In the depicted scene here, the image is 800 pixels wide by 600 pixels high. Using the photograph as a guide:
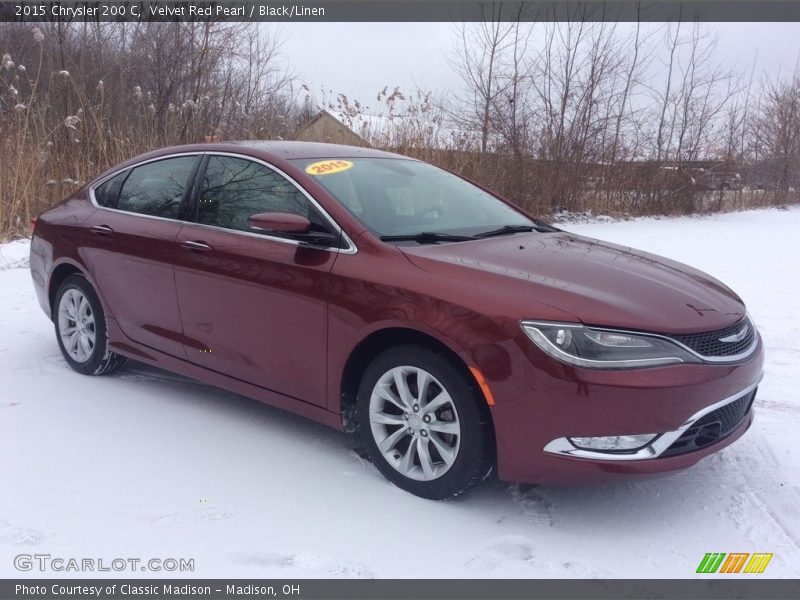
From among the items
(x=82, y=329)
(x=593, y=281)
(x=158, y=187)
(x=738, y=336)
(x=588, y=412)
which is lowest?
(x=82, y=329)

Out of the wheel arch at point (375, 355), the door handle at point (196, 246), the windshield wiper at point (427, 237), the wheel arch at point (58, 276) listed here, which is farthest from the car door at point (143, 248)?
the windshield wiper at point (427, 237)

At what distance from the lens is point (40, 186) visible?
992cm

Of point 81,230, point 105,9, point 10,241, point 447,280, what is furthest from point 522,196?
point 447,280

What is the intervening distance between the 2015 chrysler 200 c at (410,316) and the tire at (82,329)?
0.6 inches

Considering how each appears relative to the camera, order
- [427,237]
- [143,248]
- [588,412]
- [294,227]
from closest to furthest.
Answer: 1. [588,412]
2. [294,227]
3. [427,237]
4. [143,248]

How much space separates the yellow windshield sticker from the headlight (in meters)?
1.57

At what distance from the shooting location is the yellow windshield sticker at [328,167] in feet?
12.7

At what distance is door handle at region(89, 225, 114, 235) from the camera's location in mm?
4589

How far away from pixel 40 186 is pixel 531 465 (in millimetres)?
9089

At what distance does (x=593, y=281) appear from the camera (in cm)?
321

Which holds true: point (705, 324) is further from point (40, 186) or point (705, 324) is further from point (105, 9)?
point (105, 9)

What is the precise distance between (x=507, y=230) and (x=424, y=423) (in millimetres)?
1386
